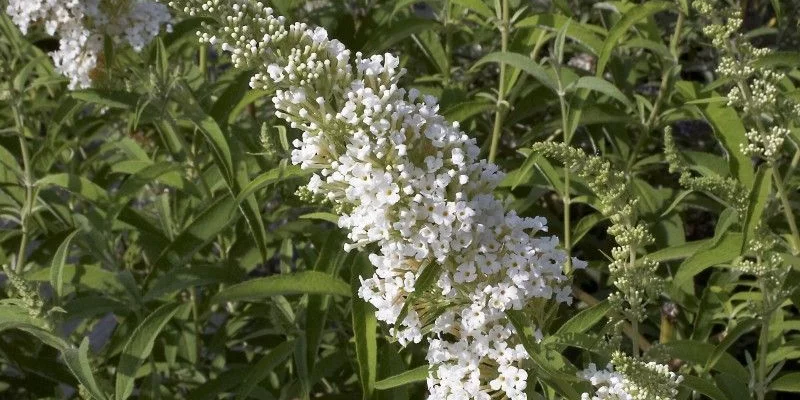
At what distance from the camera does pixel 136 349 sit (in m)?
2.52

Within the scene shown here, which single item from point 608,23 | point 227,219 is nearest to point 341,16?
point 608,23

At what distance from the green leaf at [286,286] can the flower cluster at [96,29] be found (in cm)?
95

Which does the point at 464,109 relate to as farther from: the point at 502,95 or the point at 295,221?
the point at 295,221

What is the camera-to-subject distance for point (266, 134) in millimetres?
2361

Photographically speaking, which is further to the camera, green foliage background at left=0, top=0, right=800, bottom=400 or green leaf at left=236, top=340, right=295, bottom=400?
green leaf at left=236, top=340, right=295, bottom=400

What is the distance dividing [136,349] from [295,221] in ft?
3.21

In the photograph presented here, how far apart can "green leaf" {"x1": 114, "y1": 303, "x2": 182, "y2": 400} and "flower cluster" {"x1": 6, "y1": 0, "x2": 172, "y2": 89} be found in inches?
32.9

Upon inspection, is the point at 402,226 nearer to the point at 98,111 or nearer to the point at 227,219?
the point at 227,219

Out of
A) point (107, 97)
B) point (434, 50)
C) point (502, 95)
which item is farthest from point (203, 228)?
point (434, 50)

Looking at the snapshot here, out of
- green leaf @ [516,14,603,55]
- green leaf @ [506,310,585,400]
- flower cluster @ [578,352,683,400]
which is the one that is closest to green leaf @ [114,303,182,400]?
green leaf @ [506,310,585,400]

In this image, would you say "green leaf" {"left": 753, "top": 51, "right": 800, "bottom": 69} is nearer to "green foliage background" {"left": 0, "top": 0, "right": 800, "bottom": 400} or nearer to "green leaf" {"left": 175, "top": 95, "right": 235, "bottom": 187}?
"green foliage background" {"left": 0, "top": 0, "right": 800, "bottom": 400}

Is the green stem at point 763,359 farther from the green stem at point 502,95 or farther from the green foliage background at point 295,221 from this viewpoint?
the green stem at point 502,95

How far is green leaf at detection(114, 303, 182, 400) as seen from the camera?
248 cm

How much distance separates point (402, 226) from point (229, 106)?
148 cm
